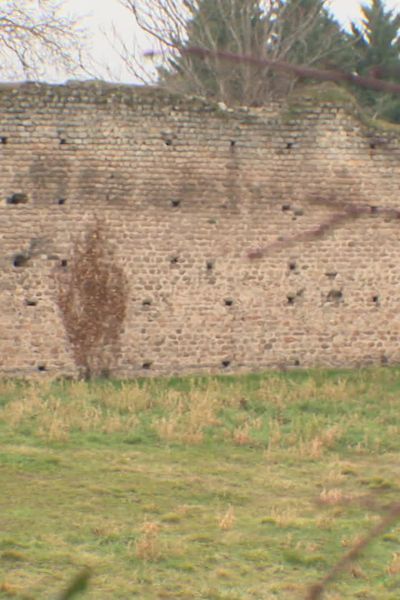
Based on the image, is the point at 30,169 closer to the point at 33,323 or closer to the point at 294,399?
the point at 33,323

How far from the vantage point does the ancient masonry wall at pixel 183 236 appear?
12320 millimetres

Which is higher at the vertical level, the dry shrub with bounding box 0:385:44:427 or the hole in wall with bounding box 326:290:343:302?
the hole in wall with bounding box 326:290:343:302

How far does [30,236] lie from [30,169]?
795 millimetres

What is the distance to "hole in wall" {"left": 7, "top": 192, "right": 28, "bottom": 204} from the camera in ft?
40.4

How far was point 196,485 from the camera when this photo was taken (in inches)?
308

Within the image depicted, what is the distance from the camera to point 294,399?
11.2m

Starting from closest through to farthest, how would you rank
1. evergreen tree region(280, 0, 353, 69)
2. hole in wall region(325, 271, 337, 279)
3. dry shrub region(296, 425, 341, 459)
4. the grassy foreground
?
1. the grassy foreground
2. dry shrub region(296, 425, 341, 459)
3. hole in wall region(325, 271, 337, 279)
4. evergreen tree region(280, 0, 353, 69)

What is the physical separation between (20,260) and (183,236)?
199 centimetres

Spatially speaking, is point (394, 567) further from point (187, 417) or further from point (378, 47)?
point (378, 47)

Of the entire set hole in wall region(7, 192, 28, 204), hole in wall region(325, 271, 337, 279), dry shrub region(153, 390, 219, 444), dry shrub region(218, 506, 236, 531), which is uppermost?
hole in wall region(7, 192, 28, 204)

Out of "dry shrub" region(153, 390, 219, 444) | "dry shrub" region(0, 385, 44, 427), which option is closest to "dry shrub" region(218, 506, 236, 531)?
"dry shrub" region(153, 390, 219, 444)

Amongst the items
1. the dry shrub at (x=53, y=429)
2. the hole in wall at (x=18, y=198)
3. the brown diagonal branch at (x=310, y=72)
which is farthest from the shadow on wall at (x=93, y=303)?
the brown diagonal branch at (x=310, y=72)

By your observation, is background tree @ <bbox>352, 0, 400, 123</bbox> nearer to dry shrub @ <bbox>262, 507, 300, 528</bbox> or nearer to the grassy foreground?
the grassy foreground

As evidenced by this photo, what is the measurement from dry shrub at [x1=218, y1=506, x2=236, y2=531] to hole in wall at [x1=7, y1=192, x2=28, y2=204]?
6.39 m
